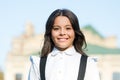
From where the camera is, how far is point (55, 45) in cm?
346

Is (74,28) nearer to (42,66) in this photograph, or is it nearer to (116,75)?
(42,66)

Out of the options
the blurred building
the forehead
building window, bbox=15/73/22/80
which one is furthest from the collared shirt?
building window, bbox=15/73/22/80

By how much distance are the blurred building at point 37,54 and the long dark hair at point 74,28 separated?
1241 inches

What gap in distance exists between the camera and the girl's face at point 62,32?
133 inches

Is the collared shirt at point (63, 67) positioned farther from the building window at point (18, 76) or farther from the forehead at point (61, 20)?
the building window at point (18, 76)

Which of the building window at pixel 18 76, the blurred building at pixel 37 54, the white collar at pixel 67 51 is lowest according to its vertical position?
the building window at pixel 18 76

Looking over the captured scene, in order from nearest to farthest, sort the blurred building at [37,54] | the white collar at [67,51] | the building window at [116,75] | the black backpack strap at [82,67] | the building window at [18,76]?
the black backpack strap at [82,67] < the white collar at [67,51] < the building window at [116,75] < the blurred building at [37,54] < the building window at [18,76]

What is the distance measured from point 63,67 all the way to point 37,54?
109ft

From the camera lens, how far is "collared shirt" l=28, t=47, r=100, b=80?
331cm

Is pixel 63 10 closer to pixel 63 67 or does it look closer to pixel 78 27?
pixel 78 27

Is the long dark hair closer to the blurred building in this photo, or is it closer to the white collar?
the white collar

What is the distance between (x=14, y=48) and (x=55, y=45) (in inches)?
1544

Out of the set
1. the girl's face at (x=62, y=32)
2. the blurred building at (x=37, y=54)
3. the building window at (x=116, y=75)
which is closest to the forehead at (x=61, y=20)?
the girl's face at (x=62, y=32)

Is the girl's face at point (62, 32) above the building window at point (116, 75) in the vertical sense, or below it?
above
